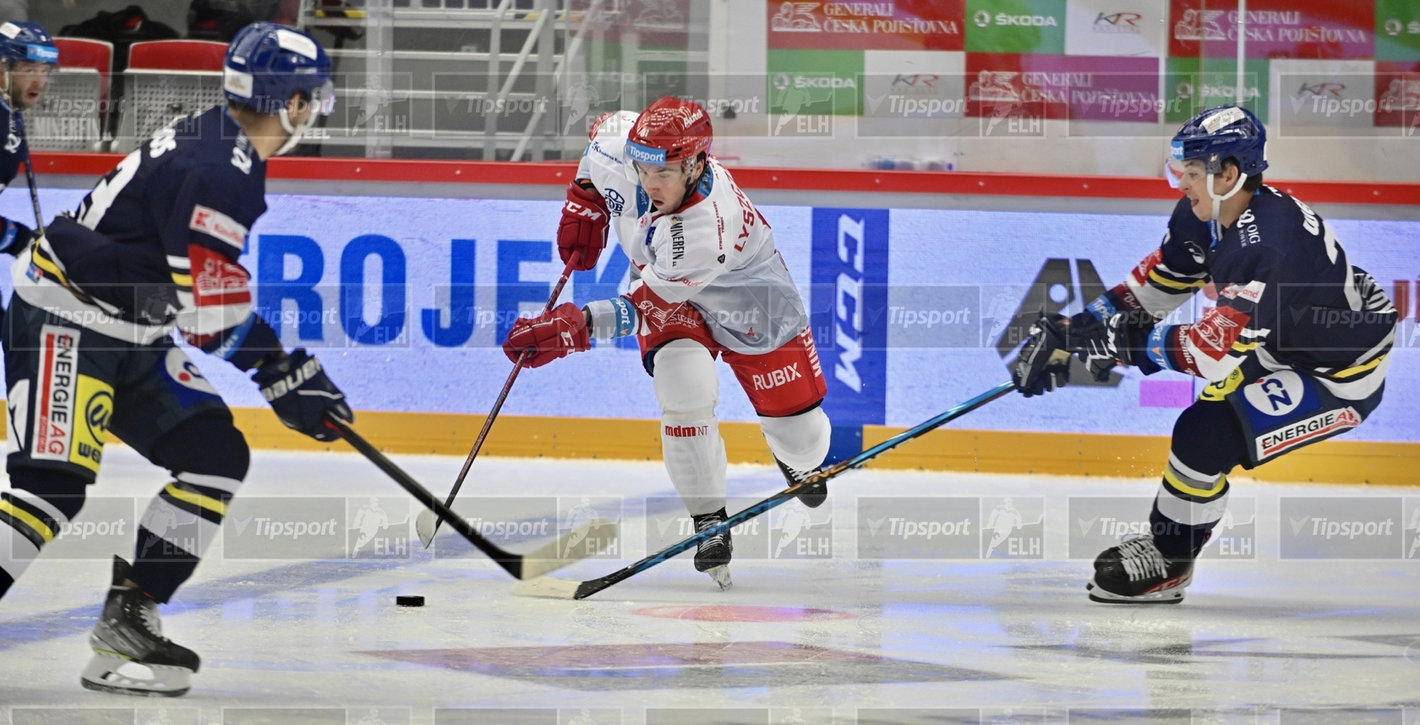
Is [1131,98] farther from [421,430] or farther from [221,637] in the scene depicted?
[221,637]

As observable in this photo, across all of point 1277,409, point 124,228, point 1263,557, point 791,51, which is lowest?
point 1263,557

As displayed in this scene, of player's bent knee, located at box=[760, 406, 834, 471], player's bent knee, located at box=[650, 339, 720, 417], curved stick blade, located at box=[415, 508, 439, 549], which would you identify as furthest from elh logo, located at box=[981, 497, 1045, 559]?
curved stick blade, located at box=[415, 508, 439, 549]

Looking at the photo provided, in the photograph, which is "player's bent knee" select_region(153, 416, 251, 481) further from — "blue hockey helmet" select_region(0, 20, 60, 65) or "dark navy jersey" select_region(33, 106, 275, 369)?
"blue hockey helmet" select_region(0, 20, 60, 65)

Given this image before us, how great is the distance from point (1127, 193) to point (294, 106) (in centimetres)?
347

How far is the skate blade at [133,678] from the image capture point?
2701 millimetres

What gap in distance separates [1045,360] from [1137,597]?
24.2 inches

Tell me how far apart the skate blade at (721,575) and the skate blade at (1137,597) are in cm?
89

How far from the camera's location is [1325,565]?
13.9 feet

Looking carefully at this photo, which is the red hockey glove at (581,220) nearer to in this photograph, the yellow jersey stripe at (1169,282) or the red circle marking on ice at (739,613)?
the red circle marking on ice at (739,613)

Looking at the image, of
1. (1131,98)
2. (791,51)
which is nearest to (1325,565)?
(1131,98)

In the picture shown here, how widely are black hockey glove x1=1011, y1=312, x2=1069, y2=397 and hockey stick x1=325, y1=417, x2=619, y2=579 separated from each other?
3.50 feet

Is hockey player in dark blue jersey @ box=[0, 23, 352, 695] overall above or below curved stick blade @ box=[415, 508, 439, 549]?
above

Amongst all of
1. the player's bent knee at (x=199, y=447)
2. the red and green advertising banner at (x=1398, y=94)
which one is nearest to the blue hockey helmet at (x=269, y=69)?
the player's bent knee at (x=199, y=447)

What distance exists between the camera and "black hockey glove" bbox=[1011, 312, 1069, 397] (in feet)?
12.1
